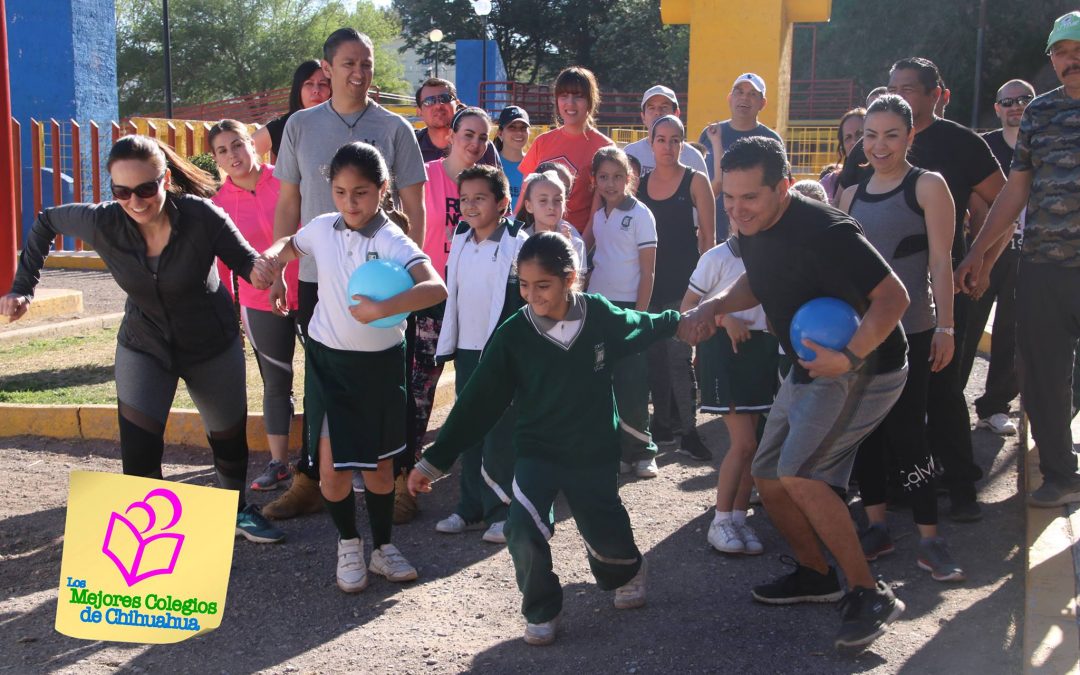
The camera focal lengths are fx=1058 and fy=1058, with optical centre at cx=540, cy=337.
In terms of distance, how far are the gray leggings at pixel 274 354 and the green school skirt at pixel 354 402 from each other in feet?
4.30

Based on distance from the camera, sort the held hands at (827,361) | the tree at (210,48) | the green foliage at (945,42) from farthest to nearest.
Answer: the tree at (210,48)
the green foliage at (945,42)
the held hands at (827,361)

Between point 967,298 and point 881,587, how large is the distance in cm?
219

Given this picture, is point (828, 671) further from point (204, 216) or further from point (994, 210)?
point (204, 216)

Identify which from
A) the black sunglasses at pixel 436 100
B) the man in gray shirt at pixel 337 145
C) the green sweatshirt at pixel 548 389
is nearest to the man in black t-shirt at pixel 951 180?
the green sweatshirt at pixel 548 389

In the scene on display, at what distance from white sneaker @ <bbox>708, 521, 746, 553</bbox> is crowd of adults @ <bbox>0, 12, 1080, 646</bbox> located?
1 centimetres

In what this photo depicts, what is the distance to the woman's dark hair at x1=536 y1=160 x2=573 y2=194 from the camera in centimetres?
606

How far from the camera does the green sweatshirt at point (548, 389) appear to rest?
13.6 ft

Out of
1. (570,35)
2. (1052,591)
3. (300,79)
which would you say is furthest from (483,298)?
(570,35)

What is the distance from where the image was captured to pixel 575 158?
6.91 m

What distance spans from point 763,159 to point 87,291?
37.1ft

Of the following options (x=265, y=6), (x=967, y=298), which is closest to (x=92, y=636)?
(x=967, y=298)

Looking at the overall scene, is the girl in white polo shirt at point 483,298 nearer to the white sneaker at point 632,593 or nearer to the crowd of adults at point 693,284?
the crowd of adults at point 693,284

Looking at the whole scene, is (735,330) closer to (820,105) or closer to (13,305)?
(13,305)

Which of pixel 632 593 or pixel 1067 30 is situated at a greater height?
pixel 1067 30
